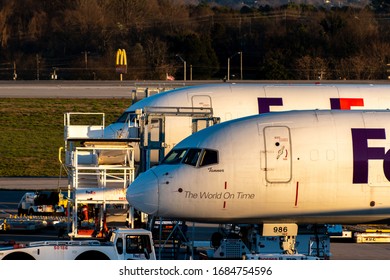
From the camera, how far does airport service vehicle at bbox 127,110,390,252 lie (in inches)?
1187

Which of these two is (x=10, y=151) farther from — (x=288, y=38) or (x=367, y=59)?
(x=288, y=38)

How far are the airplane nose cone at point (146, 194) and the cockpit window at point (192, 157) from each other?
1.04 m

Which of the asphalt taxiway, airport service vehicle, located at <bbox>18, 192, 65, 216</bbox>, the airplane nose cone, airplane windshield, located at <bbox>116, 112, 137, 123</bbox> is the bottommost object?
the asphalt taxiway

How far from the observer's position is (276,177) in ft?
99.0

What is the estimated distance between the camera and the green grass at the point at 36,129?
65.3 m

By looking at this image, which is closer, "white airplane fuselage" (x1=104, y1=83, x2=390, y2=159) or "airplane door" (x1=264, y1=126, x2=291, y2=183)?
"airplane door" (x1=264, y1=126, x2=291, y2=183)

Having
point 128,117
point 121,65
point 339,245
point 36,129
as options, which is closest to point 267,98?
point 128,117

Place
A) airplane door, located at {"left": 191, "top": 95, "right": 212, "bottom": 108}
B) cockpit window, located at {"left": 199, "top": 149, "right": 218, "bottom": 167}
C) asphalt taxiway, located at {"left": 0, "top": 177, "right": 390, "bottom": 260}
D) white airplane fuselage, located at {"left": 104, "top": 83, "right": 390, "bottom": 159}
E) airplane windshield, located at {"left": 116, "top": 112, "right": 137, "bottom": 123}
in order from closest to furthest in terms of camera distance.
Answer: cockpit window, located at {"left": 199, "top": 149, "right": 218, "bottom": 167} → asphalt taxiway, located at {"left": 0, "top": 177, "right": 390, "bottom": 260} → white airplane fuselage, located at {"left": 104, "top": 83, "right": 390, "bottom": 159} → airplane door, located at {"left": 191, "top": 95, "right": 212, "bottom": 108} → airplane windshield, located at {"left": 116, "top": 112, "right": 137, "bottom": 123}

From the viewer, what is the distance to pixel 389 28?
420 ft

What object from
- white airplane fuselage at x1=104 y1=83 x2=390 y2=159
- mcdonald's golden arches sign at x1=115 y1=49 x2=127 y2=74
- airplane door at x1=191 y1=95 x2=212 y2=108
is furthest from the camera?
mcdonald's golden arches sign at x1=115 y1=49 x2=127 y2=74

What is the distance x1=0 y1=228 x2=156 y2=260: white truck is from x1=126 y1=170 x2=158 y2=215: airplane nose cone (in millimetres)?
1713

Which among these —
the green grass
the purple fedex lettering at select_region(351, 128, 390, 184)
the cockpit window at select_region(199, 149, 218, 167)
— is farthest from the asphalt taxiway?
the green grass

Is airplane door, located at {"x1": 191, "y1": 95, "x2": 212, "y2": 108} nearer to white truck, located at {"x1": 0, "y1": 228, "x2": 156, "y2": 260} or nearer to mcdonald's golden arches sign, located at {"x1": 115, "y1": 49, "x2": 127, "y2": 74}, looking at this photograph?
white truck, located at {"x1": 0, "y1": 228, "x2": 156, "y2": 260}

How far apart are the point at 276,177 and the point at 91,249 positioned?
595 cm
